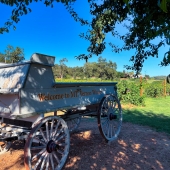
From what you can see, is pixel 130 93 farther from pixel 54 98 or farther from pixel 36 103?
pixel 36 103

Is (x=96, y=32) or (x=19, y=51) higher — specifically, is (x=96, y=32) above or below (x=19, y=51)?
below

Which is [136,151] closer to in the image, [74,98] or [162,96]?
[74,98]

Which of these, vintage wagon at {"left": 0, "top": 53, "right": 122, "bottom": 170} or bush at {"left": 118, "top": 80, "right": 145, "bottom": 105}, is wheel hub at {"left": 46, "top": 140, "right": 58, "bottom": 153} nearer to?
vintage wagon at {"left": 0, "top": 53, "right": 122, "bottom": 170}

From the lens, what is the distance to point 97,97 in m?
4.52

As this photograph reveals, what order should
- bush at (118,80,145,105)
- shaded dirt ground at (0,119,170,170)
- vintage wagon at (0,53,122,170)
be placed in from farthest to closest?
bush at (118,80,145,105) < shaded dirt ground at (0,119,170,170) < vintage wagon at (0,53,122,170)

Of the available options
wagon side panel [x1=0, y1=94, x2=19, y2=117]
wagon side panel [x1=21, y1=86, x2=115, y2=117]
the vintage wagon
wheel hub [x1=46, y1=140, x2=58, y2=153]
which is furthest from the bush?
wagon side panel [x1=0, y1=94, x2=19, y2=117]

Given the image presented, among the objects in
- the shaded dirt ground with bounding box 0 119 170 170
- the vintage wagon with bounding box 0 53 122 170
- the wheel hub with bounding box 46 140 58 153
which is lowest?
the shaded dirt ground with bounding box 0 119 170 170

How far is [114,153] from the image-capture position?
4.15 m

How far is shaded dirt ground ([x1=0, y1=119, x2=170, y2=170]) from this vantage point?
11.6ft

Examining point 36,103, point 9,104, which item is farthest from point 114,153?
point 9,104

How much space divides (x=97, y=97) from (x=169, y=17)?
10.8ft

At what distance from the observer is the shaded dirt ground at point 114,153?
3.54 metres

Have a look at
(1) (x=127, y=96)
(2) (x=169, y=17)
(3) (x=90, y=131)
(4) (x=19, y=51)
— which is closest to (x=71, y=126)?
(3) (x=90, y=131)

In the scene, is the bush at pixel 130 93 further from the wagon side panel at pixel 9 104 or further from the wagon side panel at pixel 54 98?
the wagon side panel at pixel 9 104
